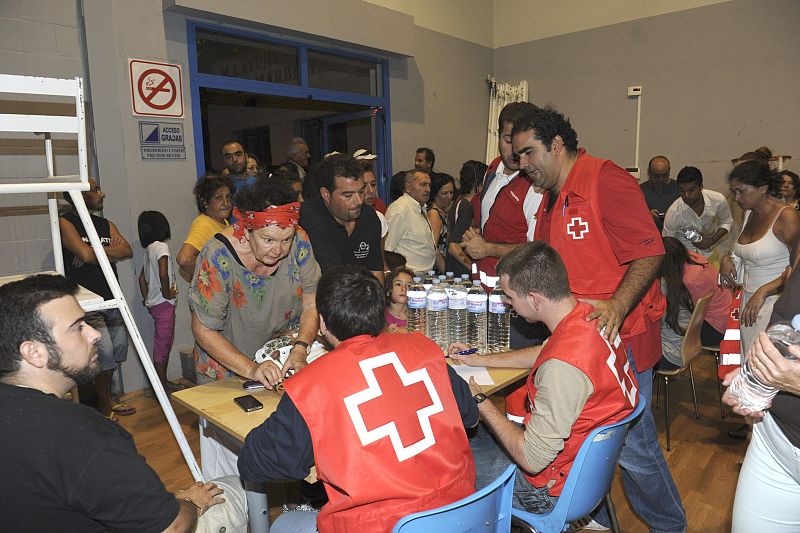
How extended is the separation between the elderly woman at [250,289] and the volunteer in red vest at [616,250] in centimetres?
112

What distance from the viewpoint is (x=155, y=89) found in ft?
14.4

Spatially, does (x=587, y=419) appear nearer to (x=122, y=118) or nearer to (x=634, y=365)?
(x=634, y=365)

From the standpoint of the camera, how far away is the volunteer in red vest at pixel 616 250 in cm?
219

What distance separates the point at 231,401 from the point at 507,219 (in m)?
1.89

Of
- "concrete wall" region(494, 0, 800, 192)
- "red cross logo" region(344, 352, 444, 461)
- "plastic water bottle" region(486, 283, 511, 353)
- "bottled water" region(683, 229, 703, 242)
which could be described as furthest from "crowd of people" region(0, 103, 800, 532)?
"concrete wall" region(494, 0, 800, 192)

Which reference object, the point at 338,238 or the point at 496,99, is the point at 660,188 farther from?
the point at 338,238

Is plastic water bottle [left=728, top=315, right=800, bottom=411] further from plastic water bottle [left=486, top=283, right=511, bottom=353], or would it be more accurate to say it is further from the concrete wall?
the concrete wall

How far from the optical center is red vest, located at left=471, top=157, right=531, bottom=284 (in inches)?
124

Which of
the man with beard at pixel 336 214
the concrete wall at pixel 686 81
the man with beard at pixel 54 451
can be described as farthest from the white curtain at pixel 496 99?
the man with beard at pixel 54 451

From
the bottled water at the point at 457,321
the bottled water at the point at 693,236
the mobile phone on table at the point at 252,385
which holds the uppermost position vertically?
the bottled water at the point at 693,236

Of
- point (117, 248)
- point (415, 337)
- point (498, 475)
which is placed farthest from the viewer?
point (117, 248)

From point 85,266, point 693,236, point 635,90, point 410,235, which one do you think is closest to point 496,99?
point 635,90

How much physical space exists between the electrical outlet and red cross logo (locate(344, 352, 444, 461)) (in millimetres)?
6716

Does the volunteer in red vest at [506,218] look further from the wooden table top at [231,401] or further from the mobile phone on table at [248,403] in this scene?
the mobile phone on table at [248,403]
